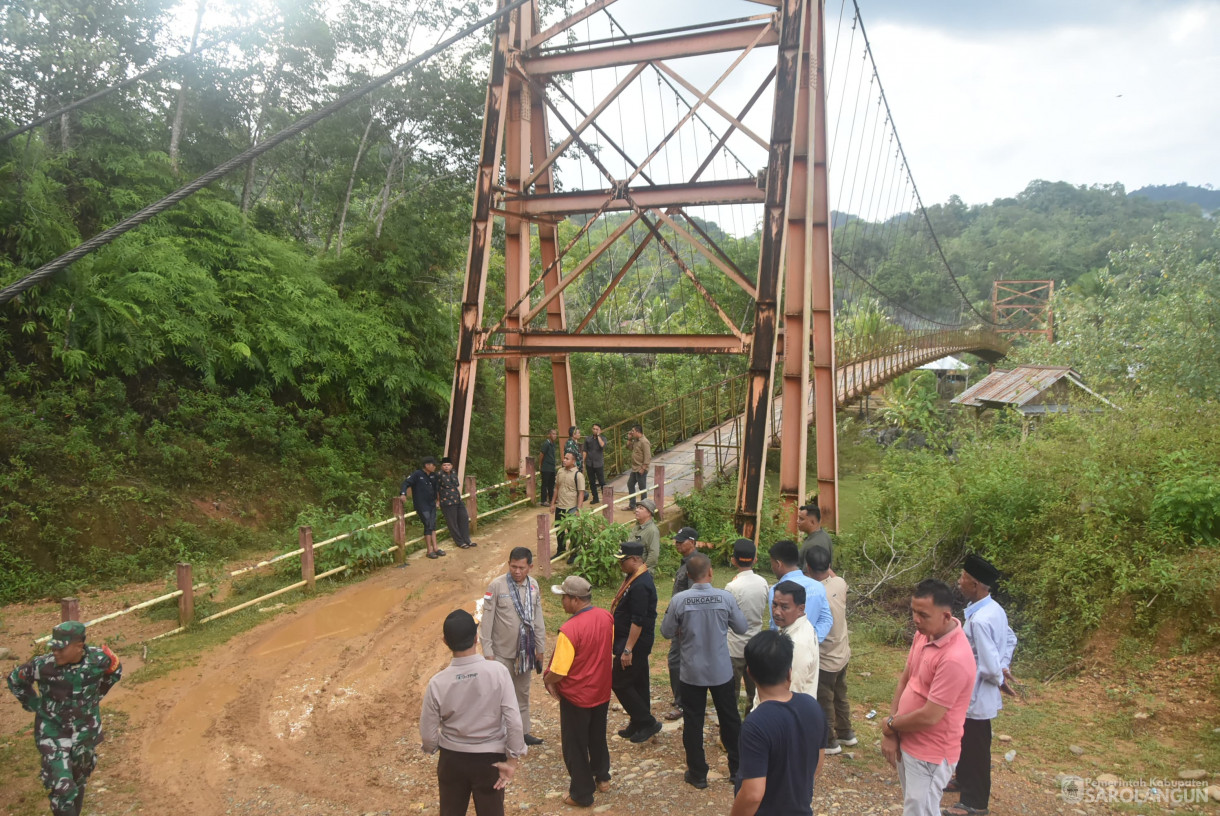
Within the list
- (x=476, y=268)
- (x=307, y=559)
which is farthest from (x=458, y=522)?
(x=476, y=268)

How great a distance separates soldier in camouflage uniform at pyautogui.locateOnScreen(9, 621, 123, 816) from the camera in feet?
13.0

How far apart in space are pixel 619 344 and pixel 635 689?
20.9 feet

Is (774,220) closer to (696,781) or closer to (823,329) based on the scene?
(823,329)

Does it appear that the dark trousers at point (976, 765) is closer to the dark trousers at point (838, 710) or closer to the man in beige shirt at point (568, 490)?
the dark trousers at point (838, 710)

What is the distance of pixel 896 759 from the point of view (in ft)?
11.3

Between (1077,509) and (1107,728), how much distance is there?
9.83 ft

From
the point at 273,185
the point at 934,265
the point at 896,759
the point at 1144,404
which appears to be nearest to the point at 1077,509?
the point at 1144,404

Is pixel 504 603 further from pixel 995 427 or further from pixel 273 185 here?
pixel 273 185

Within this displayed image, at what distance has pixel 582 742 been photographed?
14.0 feet

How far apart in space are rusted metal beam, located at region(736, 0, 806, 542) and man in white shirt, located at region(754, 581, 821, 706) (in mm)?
6110

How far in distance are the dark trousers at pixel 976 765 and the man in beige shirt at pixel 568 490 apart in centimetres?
601

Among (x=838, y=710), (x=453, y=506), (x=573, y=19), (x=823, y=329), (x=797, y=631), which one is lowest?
(x=838, y=710)

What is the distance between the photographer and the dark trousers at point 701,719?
439 cm

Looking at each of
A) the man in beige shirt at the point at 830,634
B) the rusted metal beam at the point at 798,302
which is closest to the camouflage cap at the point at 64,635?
the man in beige shirt at the point at 830,634
